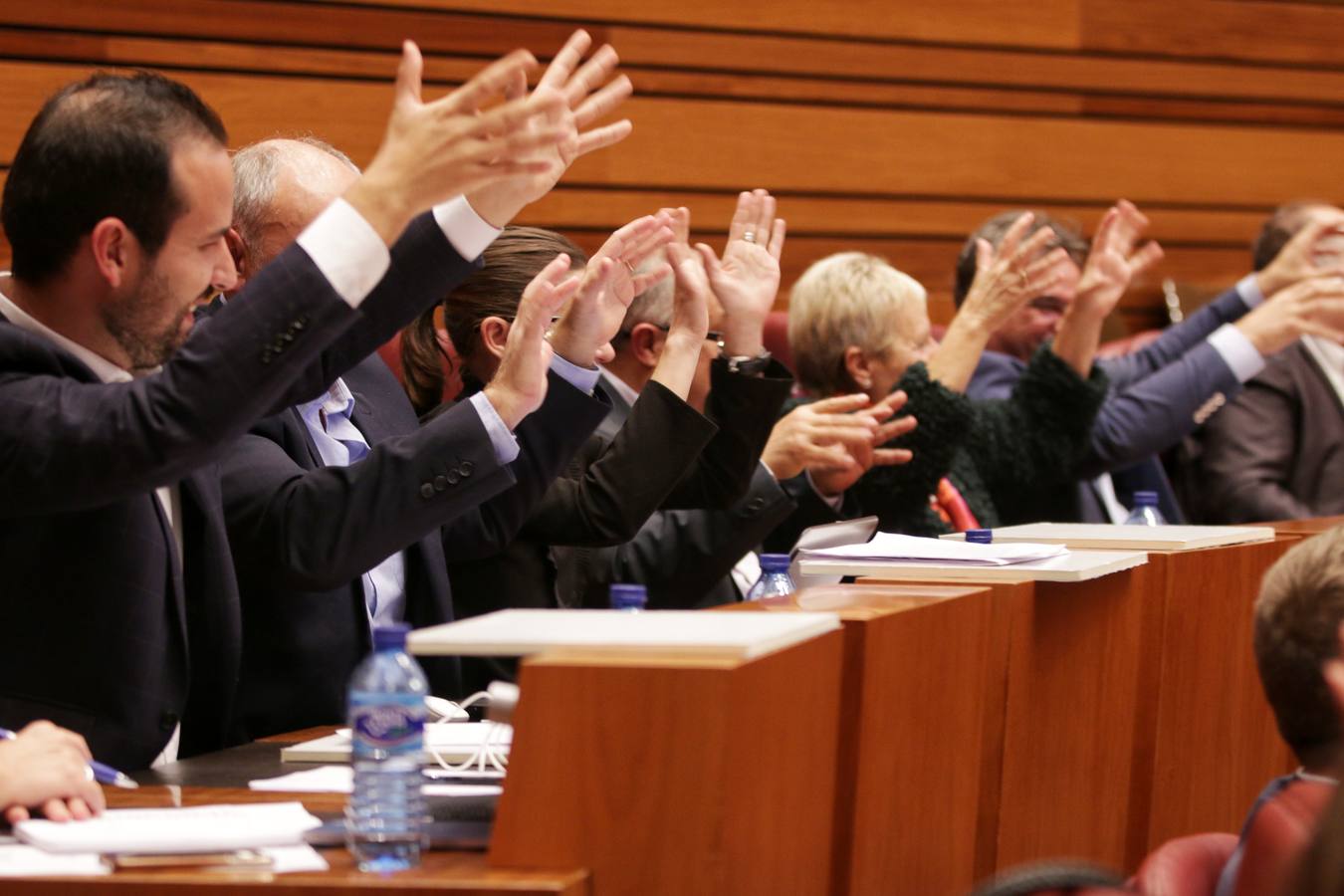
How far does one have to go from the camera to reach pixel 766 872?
1530 mm

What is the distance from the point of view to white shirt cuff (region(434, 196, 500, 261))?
2.12 m

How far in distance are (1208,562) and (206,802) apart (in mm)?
1712

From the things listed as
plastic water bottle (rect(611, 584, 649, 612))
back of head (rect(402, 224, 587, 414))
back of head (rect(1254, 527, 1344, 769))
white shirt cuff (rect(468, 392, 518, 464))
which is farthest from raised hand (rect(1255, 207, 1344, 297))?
plastic water bottle (rect(611, 584, 649, 612))

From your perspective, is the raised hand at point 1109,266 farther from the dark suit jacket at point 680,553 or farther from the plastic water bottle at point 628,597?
the plastic water bottle at point 628,597

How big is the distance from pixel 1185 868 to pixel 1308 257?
3.22 meters

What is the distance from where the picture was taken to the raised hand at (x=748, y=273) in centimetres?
298

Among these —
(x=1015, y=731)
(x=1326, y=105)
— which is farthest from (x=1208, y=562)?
(x=1326, y=105)

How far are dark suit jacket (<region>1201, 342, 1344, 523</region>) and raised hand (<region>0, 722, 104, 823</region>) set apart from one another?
3463 mm

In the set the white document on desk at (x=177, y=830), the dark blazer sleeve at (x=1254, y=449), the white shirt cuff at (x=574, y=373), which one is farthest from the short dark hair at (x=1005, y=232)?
the white document on desk at (x=177, y=830)

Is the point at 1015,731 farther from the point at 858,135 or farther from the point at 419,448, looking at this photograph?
the point at 858,135

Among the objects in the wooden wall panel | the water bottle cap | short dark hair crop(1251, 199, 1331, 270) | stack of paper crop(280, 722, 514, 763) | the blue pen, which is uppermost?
the wooden wall panel

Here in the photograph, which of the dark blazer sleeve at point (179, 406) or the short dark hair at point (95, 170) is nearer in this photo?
the dark blazer sleeve at point (179, 406)

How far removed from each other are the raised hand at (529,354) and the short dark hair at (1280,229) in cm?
333

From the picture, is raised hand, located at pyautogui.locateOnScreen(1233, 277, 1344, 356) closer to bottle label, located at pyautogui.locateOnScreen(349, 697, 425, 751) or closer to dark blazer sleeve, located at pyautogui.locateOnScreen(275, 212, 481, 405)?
dark blazer sleeve, located at pyautogui.locateOnScreen(275, 212, 481, 405)
